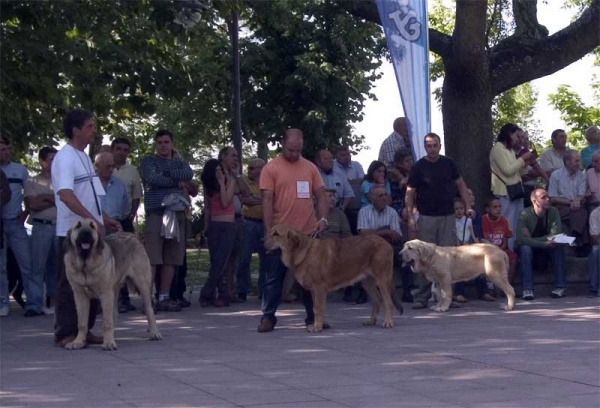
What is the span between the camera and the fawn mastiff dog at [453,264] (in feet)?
43.1

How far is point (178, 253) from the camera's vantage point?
45.2 ft

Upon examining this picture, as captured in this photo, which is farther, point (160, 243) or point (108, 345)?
point (160, 243)

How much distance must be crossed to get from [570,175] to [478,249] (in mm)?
2654

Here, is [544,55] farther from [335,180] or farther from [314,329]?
[314,329]

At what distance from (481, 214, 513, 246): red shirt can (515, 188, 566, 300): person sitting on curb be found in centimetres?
18

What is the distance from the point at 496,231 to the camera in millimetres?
14477

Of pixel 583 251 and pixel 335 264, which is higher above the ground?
pixel 583 251

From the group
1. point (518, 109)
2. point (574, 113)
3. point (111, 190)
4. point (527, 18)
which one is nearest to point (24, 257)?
point (111, 190)

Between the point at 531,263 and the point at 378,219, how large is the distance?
7.09 ft

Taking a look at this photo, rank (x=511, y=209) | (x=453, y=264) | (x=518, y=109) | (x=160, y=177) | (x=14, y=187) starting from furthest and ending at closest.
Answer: (x=518, y=109), (x=511, y=209), (x=14, y=187), (x=160, y=177), (x=453, y=264)

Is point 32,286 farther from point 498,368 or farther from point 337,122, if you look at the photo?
point 337,122

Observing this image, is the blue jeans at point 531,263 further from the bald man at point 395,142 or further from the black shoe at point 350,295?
the bald man at point 395,142

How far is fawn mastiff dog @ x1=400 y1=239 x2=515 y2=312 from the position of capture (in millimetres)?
13148

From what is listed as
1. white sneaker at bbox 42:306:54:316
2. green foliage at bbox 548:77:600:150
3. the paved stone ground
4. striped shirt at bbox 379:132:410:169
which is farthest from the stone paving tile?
green foliage at bbox 548:77:600:150
